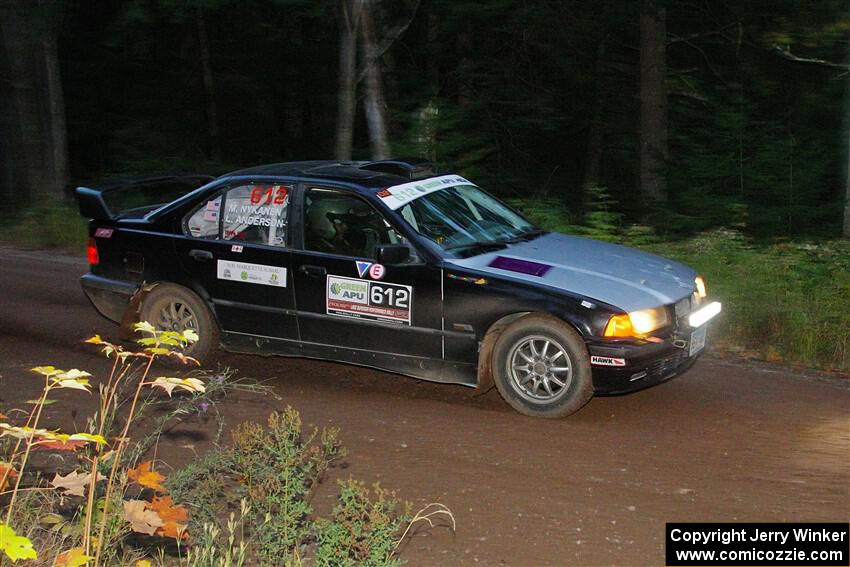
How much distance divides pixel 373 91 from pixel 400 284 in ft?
27.0

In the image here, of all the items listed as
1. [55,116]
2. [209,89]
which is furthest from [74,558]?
[209,89]

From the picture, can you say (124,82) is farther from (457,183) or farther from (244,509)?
(244,509)

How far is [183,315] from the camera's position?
8273mm

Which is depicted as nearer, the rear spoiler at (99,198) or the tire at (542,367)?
the tire at (542,367)

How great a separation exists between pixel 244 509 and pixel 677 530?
87.6 inches

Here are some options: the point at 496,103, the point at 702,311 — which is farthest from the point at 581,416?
the point at 496,103

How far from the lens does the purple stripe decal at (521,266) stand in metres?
7.04

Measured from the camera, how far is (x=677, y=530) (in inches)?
206

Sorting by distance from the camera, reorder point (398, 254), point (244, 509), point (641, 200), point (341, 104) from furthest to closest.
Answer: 1. point (641, 200)
2. point (341, 104)
3. point (398, 254)
4. point (244, 509)

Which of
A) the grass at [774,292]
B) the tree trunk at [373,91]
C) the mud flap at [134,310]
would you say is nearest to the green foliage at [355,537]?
the mud flap at [134,310]

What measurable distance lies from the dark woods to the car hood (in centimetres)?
457

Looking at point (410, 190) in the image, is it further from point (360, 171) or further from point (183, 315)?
point (183, 315)

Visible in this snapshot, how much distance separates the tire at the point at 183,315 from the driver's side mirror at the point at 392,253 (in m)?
1.74

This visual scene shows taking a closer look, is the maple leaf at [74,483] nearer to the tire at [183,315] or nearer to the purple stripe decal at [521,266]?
the purple stripe decal at [521,266]
